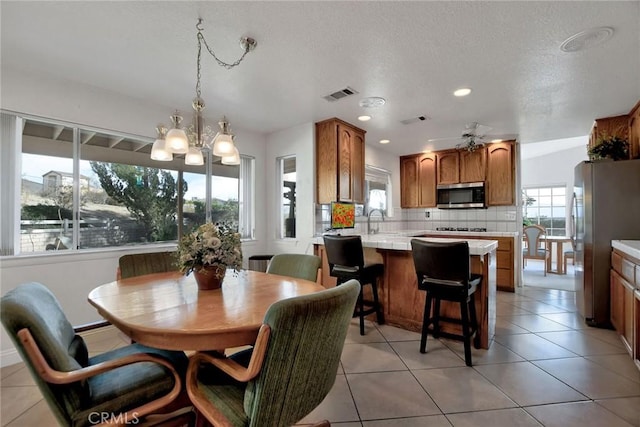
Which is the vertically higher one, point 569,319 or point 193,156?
point 193,156

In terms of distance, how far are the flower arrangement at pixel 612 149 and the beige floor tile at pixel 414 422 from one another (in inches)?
133

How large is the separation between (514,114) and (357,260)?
262 cm

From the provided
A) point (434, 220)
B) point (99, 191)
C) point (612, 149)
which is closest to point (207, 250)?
point (99, 191)

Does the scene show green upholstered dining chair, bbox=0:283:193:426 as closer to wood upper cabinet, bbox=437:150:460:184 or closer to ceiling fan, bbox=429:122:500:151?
ceiling fan, bbox=429:122:500:151

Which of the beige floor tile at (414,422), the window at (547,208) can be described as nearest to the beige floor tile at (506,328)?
the beige floor tile at (414,422)

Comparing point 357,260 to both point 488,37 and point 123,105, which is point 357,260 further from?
point 123,105

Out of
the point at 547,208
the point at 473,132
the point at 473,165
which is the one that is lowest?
the point at 547,208

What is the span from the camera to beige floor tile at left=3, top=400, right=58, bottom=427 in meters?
1.65

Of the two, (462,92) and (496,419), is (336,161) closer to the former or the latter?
(462,92)

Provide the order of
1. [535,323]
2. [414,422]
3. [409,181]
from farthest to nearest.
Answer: [409,181]
[535,323]
[414,422]

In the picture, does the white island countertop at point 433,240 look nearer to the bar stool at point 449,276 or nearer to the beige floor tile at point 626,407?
the bar stool at point 449,276

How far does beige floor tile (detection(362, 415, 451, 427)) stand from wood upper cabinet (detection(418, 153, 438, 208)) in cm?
429

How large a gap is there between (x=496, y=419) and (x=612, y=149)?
10.5ft

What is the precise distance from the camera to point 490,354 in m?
2.43
